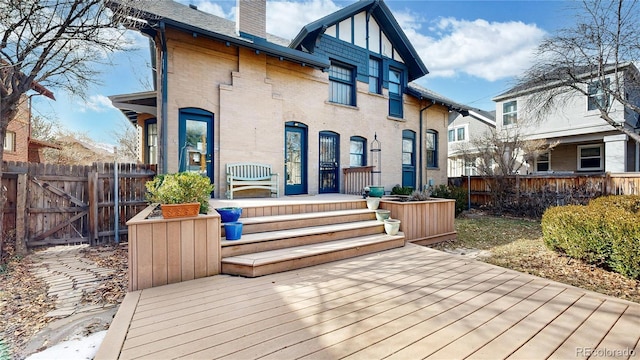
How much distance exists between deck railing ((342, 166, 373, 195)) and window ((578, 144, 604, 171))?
12.7m

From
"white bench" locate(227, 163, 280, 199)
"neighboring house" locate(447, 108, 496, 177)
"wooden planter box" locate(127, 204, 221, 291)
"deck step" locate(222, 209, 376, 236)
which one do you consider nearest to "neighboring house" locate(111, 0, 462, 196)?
"white bench" locate(227, 163, 280, 199)

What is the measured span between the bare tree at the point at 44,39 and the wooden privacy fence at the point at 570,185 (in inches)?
475

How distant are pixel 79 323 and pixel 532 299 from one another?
4.45 meters

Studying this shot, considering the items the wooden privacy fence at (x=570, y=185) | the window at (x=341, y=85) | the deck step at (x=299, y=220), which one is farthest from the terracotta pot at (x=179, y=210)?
the wooden privacy fence at (x=570, y=185)

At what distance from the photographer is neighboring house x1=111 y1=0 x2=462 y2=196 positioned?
6395mm

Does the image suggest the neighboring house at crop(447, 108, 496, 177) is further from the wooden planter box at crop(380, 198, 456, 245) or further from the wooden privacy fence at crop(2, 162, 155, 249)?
the wooden privacy fence at crop(2, 162, 155, 249)

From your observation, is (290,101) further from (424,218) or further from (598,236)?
(598,236)

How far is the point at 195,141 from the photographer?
6680 millimetres

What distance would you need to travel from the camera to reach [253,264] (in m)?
3.28

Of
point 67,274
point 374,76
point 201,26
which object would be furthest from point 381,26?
point 67,274

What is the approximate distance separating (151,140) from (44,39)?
4162 millimetres

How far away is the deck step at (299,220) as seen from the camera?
169 inches

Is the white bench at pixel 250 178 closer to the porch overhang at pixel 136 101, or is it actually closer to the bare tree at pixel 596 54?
the porch overhang at pixel 136 101

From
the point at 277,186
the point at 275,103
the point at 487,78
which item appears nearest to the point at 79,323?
the point at 277,186
